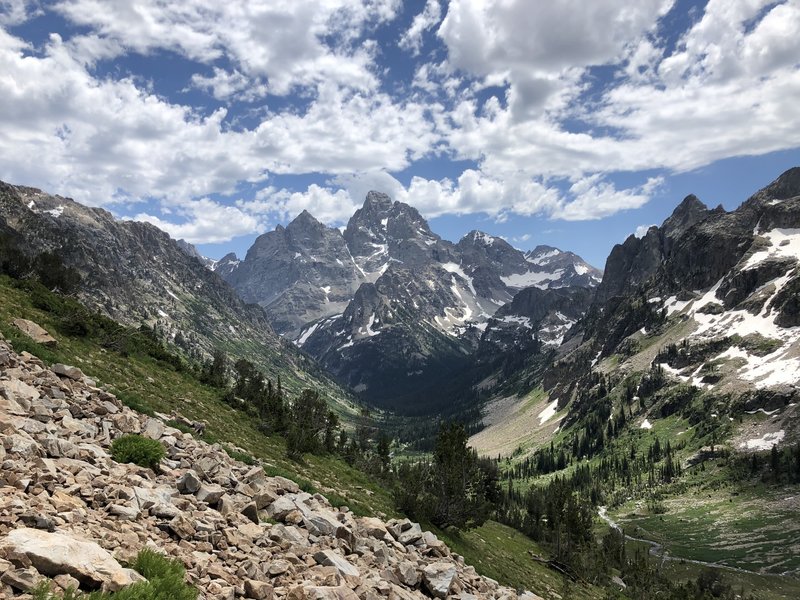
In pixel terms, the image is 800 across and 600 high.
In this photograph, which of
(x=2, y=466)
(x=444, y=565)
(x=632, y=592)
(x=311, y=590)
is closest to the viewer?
(x=2, y=466)

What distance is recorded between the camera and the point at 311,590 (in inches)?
485

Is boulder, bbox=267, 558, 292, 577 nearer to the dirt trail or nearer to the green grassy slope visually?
the green grassy slope

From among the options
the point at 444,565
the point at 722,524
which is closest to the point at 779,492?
the point at 722,524

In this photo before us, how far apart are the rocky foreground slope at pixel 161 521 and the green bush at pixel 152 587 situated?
33 centimetres

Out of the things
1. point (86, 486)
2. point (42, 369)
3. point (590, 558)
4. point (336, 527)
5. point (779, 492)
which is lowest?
point (779, 492)

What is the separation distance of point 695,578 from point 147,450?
15529cm

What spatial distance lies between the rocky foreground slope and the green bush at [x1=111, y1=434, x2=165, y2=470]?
1.71 ft

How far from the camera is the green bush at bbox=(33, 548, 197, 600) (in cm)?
816

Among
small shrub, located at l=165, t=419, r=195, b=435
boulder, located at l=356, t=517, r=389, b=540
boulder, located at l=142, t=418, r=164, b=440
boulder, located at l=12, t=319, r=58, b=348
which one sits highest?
boulder, located at l=12, t=319, r=58, b=348

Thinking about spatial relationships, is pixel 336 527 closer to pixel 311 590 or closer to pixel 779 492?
pixel 311 590

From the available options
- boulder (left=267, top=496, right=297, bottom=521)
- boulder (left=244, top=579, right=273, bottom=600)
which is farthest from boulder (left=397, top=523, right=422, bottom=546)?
boulder (left=244, top=579, right=273, bottom=600)

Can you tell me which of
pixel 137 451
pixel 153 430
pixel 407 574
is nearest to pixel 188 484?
pixel 137 451

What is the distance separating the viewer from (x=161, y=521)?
499 inches

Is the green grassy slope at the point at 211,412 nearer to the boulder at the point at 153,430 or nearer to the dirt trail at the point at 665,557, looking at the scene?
the boulder at the point at 153,430
